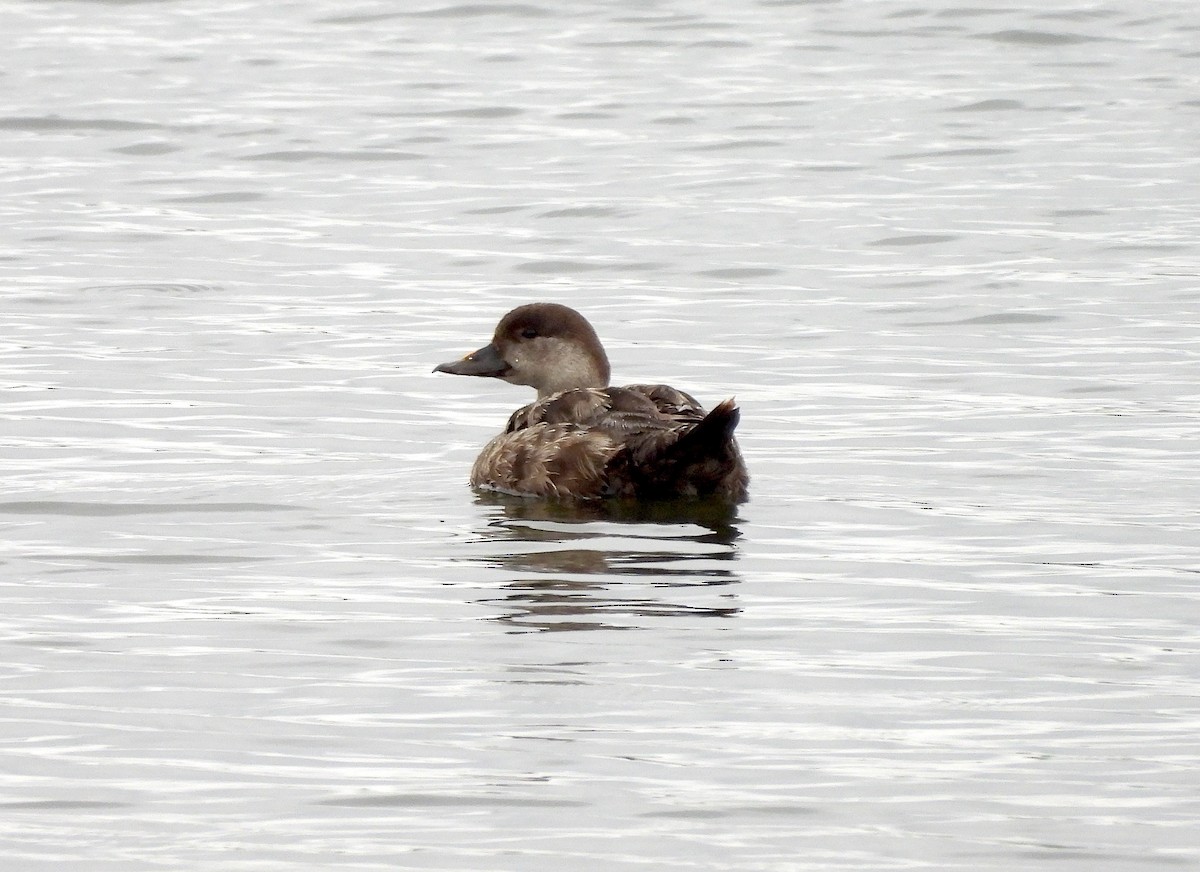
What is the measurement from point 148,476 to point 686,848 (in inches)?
193

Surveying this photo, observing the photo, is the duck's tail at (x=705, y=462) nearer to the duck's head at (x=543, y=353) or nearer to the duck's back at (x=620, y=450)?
the duck's back at (x=620, y=450)

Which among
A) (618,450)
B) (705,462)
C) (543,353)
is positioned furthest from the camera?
(543,353)

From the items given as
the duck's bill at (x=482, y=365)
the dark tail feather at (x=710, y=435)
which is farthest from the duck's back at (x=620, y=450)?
the duck's bill at (x=482, y=365)

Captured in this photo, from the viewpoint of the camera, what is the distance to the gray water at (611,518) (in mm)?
5570

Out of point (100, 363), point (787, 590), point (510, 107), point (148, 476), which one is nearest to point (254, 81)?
point (510, 107)

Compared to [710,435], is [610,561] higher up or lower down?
lower down

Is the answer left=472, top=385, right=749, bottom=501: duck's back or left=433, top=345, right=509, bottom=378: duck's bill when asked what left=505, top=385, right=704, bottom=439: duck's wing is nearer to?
left=472, top=385, right=749, bottom=501: duck's back

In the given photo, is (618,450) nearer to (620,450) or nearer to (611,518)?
(620,450)

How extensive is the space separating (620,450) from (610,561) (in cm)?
107

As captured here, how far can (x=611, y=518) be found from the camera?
8945 mm

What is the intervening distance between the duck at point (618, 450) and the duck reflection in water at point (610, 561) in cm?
7

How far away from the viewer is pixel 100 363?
12141 millimetres

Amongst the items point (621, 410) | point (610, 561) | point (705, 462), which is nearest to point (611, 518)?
point (705, 462)

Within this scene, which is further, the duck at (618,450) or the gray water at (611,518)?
the duck at (618,450)
